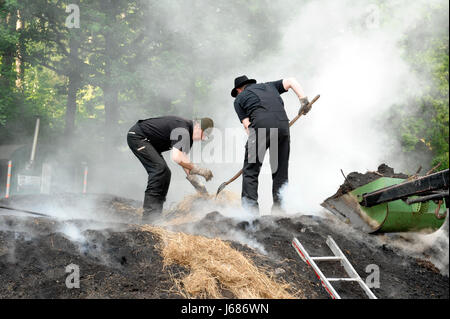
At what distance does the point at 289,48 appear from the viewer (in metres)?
11.5

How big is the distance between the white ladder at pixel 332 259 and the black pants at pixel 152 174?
1831 mm

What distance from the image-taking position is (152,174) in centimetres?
475

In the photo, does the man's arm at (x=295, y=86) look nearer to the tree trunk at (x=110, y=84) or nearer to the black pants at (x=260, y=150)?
the black pants at (x=260, y=150)

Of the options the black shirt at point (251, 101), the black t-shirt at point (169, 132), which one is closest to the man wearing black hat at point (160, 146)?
the black t-shirt at point (169, 132)

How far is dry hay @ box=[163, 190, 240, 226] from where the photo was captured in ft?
17.2

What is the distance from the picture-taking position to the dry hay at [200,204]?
5238mm

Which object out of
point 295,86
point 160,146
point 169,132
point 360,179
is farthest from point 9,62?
point 360,179

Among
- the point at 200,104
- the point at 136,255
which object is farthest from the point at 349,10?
the point at 136,255

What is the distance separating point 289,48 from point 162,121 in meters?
7.50

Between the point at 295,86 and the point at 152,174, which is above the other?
the point at 295,86

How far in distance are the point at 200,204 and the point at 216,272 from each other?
2.60 m

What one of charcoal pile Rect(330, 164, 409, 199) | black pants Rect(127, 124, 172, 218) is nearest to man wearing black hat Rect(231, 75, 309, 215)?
charcoal pile Rect(330, 164, 409, 199)

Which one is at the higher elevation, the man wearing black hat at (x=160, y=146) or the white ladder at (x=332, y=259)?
the man wearing black hat at (x=160, y=146)

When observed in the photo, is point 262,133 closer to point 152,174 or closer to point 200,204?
point 152,174
